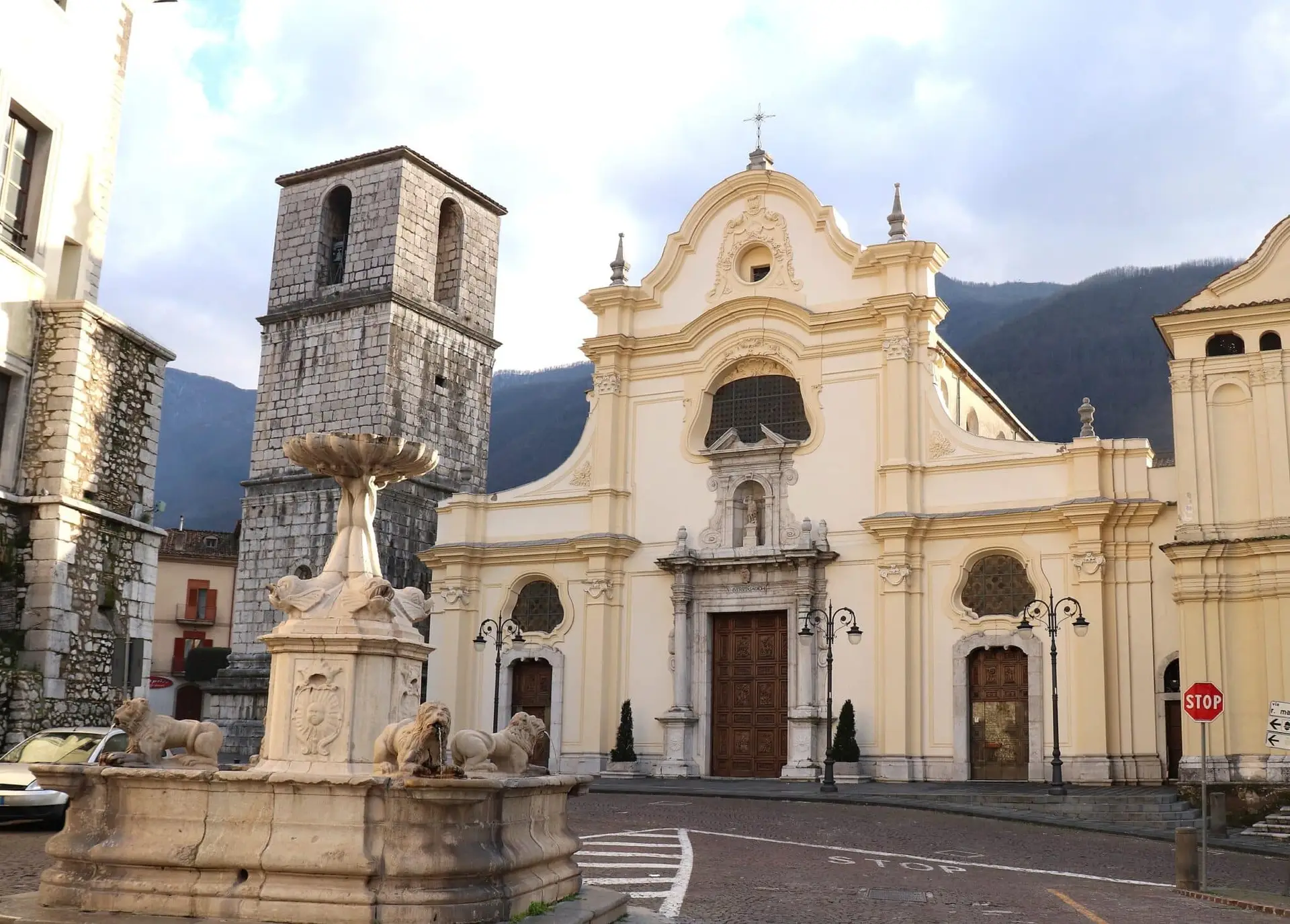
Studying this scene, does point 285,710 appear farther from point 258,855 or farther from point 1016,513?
point 1016,513

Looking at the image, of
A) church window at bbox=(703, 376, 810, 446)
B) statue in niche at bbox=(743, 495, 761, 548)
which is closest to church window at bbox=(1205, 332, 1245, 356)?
church window at bbox=(703, 376, 810, 446)

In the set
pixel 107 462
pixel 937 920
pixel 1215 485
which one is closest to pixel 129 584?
pixel 107 462

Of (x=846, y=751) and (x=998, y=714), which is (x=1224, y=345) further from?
(x=846, y=751)

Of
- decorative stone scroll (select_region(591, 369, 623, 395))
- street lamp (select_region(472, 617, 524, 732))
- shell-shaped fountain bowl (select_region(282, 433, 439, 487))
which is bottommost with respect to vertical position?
street lamp (select_region(472, 617, 524, 732))

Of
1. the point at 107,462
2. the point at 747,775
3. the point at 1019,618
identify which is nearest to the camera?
the point at 107,462

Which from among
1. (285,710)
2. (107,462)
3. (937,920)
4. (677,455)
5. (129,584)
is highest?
(677,455)

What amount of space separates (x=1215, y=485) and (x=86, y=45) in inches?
846

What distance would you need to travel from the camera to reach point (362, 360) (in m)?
38.4

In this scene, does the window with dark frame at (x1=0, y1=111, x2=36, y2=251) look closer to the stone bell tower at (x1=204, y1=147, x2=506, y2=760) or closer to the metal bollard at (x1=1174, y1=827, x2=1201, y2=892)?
the stone bell tower at (x1=204, y1=147, x2=506, y2=760)

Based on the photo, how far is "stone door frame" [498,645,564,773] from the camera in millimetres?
31234

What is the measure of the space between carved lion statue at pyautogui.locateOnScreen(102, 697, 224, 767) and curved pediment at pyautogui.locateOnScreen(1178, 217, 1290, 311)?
2087cm

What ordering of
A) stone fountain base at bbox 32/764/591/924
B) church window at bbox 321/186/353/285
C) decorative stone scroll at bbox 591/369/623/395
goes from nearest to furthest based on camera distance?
1. stone fountain base at bbox 32/764/591/924
2. decorative stone scroll at bbox 591/369/623/395
3. church window at bbox 321/186/353/285

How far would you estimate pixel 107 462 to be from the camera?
70.9 ft

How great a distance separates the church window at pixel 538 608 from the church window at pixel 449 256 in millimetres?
12594
